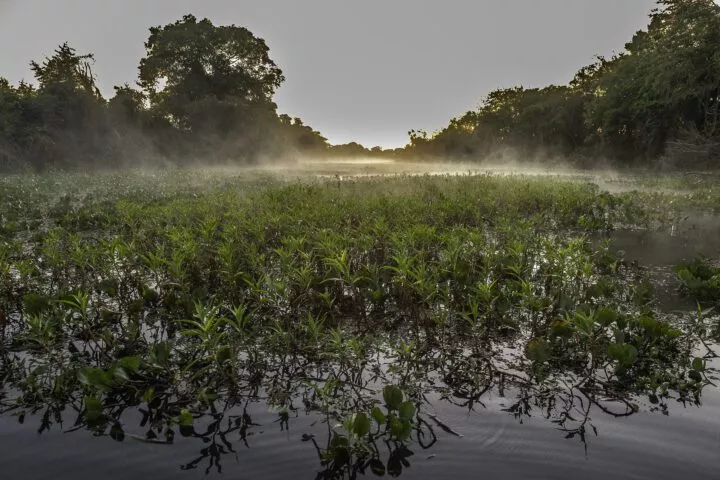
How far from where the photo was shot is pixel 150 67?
148 feet

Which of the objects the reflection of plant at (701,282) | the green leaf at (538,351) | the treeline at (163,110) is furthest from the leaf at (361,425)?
the treeline at (163,110)

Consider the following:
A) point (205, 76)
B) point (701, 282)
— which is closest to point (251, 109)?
point (205, 76)

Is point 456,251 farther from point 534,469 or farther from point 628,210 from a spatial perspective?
point 628,210

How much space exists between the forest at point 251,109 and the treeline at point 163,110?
0.09m

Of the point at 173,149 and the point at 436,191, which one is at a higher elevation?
the point at 173,149

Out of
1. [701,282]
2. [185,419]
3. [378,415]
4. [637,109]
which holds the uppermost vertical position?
[637,109]

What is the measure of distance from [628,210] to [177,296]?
10862 mm

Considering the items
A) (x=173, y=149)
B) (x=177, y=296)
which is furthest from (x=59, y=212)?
(x=173, y=149)

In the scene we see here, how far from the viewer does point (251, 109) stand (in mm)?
44594

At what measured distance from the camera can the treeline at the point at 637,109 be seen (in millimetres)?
25156

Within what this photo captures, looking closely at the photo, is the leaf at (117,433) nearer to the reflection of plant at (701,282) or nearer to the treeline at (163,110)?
the reflection of plant at (701,282)

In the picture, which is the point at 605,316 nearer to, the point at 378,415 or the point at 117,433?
the point at 378,415

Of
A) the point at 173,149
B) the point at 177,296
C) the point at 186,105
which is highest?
the point at 186,105

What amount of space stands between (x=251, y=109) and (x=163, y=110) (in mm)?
8178
